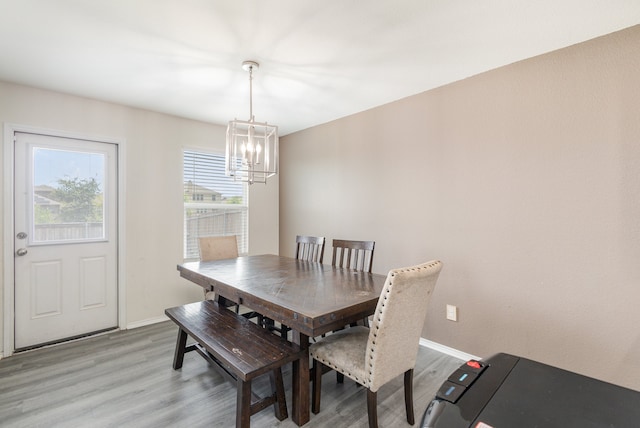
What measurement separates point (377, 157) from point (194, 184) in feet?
7.63

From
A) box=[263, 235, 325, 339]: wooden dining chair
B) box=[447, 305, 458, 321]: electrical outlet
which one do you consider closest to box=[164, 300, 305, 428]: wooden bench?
box=[263, 235, 325, 339]: wooden dining chair

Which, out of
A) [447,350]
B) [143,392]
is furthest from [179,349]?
[447,350]

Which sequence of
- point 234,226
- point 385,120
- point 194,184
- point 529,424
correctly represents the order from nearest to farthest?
point 529,424 → point 385,120 → point 194,184 → point 234,226

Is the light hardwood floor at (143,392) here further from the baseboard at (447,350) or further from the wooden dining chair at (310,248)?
the wooden dining chair at (310,248)

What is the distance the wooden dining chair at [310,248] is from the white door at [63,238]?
2.02 m

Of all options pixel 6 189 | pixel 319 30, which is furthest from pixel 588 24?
Answer: pixel 6 189

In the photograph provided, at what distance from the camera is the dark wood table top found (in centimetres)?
156

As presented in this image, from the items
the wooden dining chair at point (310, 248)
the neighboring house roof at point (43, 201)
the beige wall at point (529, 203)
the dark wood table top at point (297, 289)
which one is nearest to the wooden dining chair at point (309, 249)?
the wooden dining chair at point (310, 248)

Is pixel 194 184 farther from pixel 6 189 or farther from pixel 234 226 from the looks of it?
pixel 6 189

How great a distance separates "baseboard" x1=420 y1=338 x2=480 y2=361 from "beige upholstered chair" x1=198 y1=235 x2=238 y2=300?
7.38ft

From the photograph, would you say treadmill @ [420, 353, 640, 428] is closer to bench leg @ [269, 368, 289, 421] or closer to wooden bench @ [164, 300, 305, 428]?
wooden bench @ [164, 300, 305, 428]

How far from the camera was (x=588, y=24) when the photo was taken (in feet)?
5.78

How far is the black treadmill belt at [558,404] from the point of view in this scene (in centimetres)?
81

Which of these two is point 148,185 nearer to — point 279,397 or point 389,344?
point 279,397
